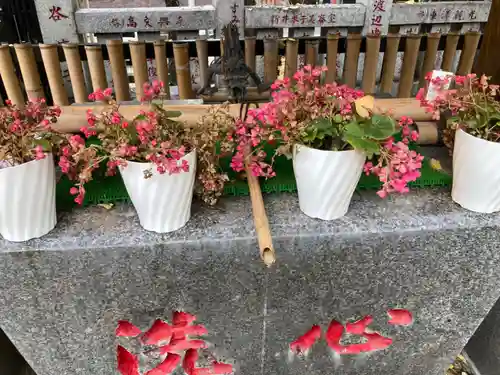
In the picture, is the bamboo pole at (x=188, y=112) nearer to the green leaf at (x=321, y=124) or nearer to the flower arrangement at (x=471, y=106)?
the flower arrangement at (x=471, y=106)

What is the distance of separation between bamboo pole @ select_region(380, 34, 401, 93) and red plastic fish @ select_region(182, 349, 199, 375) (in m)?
2.62

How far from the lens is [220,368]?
1.26m

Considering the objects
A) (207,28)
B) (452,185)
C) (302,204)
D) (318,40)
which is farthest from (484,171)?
(207,28)

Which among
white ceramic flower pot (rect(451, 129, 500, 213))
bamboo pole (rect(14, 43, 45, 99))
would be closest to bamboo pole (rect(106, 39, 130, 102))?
bamboo pole (rect(14, 43, 45, 99))

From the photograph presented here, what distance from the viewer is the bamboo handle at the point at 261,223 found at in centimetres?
87

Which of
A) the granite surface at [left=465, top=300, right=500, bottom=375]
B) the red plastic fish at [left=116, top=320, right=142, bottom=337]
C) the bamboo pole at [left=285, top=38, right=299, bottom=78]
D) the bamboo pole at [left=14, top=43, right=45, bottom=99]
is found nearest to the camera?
the red plastic fish at [left=116, top=320, right=142, bottom=337]

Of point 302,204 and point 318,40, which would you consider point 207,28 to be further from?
point 302,204

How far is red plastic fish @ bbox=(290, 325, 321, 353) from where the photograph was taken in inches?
47.4

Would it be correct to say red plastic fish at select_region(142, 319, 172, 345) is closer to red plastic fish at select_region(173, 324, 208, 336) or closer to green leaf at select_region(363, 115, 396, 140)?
red plastic fish at select_region(173, 324, 208, 336)

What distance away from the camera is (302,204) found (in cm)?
104

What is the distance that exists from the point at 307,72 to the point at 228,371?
92 cm

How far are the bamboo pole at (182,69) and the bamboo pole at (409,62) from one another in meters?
1.62

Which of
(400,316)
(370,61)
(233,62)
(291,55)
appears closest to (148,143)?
(233,62)

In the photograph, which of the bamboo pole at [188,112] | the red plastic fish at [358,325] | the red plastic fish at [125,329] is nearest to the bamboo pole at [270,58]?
the bamboo pole at [188,112]
